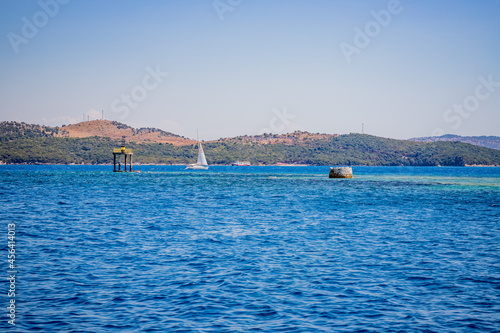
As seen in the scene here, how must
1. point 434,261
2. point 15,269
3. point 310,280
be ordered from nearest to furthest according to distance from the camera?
point 310,280, point 15,269, point 434,261

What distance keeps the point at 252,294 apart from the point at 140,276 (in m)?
4.15

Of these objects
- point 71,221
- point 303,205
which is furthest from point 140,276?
point 303,205

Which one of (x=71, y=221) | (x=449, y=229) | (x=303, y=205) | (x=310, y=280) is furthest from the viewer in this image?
(x=303, y=205)

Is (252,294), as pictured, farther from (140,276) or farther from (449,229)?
(449,229)

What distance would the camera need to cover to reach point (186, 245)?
22.6 m

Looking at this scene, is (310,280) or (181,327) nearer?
(181,327)

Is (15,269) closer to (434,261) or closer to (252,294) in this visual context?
(252,294)

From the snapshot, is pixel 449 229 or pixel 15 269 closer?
pixel 15 269

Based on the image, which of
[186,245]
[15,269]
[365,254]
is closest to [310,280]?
[365,254]

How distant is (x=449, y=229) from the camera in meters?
29.1

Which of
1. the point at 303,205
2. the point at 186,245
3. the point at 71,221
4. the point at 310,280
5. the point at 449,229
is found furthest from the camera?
the point at 303,205

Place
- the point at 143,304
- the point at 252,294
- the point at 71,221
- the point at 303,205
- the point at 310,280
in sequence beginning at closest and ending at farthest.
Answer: the point at 143,304 < the point at 252,294 < the point at 310,280 < the point at 71,221 < the point at 303,205

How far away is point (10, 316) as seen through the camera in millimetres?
12242

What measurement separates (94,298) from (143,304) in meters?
1.53
